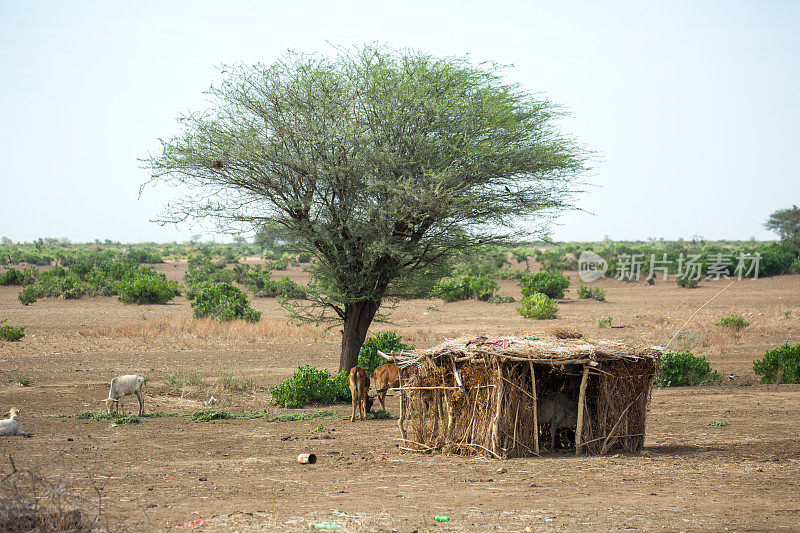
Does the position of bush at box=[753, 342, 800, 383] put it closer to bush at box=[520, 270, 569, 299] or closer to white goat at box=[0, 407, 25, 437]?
white goat at box=[0, 407, 25, 437]

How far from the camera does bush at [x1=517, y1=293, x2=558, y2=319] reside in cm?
3194

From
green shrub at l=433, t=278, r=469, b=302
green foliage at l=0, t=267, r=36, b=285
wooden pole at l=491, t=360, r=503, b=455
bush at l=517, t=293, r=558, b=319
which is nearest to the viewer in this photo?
wooden pole at l=491, t=360, r=503, b=455

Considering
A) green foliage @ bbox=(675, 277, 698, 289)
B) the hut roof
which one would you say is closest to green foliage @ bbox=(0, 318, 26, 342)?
the hut roof

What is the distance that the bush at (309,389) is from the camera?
610 inches

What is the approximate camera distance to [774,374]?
58.1ft

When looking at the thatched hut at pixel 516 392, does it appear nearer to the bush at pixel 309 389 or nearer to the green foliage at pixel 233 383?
the bush at pixel 309 389

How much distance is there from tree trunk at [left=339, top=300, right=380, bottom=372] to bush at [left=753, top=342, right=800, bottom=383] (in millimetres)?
9683

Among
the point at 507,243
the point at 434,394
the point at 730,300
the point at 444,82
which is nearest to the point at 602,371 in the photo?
the point at 434,394

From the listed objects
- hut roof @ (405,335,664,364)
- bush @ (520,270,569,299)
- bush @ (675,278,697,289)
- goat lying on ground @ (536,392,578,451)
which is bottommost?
goat lying on ground @ (536,392,578,451)

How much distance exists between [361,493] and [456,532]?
190cm

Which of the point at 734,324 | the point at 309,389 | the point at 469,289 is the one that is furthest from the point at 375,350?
the point at 469,289

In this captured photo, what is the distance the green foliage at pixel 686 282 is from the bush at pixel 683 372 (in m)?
30.5

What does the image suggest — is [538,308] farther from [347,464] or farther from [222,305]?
[347,464]

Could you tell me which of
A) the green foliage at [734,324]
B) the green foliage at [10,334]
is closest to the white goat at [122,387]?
the green foliage at [10,334]
